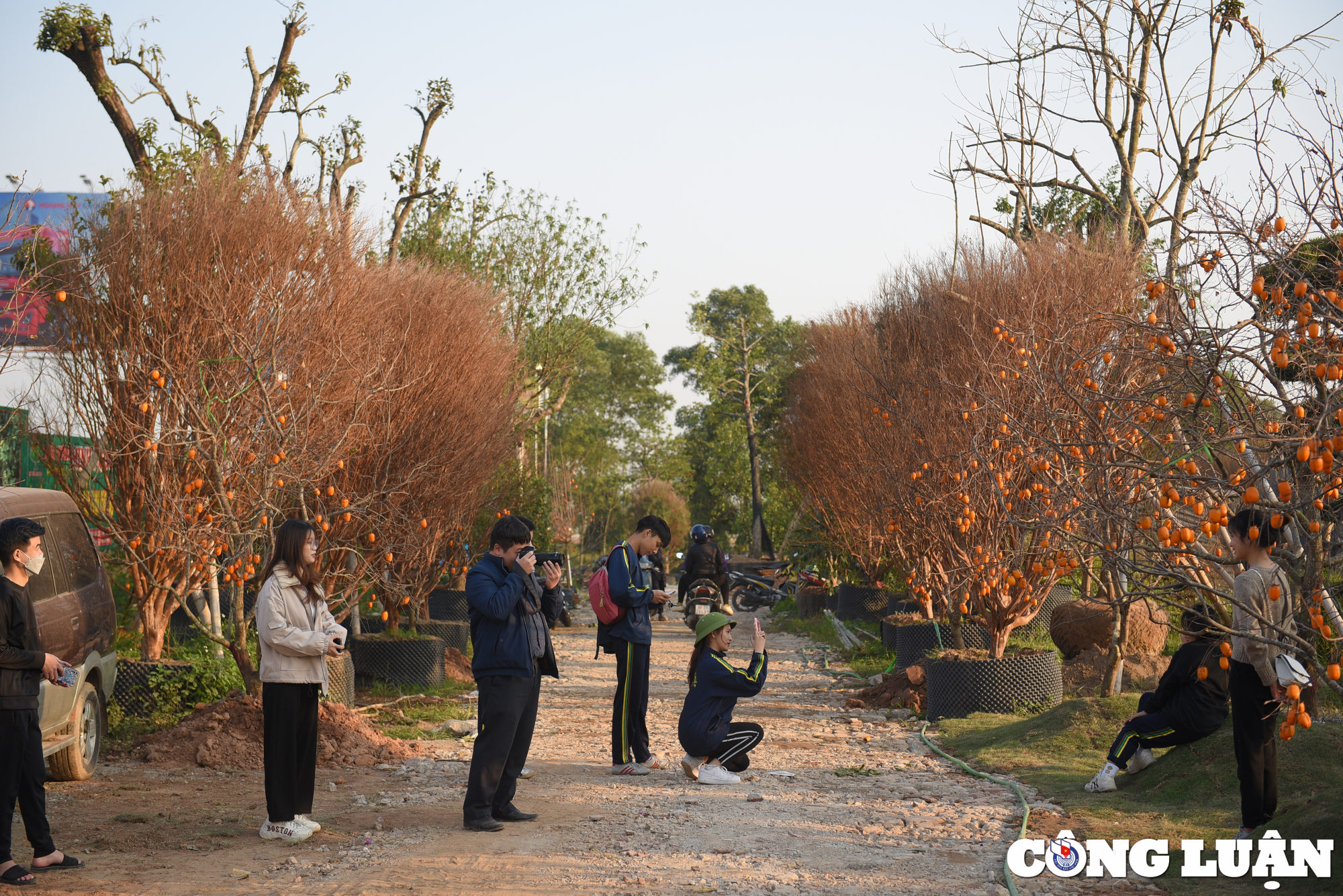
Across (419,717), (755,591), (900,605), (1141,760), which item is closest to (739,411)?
(755,591)

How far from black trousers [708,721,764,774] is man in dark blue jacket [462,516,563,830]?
1478 millimetres

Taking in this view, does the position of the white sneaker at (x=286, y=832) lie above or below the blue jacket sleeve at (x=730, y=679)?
below

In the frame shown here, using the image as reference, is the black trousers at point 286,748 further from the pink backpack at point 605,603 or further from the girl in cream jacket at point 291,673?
the pink backpack at point 605,603

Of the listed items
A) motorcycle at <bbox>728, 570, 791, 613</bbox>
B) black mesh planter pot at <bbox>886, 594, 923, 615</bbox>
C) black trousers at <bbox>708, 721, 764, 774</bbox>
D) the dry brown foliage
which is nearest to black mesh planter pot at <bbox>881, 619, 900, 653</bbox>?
black mesh planter pot at <bbox>886, 594, 923, 615</bbox>

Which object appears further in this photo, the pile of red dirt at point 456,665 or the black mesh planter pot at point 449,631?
Result: the black mesh planter pot at point 449,631

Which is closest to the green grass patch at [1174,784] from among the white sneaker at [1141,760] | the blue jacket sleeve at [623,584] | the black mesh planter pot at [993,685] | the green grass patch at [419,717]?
the white sneaker at [1141,760]

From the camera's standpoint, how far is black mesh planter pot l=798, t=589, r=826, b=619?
21.3m

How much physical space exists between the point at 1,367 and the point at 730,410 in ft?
112

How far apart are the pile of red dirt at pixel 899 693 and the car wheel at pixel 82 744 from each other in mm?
6289

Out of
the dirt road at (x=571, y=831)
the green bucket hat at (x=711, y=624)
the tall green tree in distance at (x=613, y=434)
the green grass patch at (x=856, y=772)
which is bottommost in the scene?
the green grass patch at (x=856, y=772)

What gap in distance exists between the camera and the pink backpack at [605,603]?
7.36 metres

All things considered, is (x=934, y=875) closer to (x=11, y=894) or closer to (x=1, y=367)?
(x=11, y=894)

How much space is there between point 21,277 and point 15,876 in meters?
4.39

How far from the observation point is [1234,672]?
16.0ft
